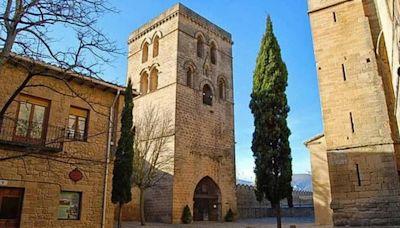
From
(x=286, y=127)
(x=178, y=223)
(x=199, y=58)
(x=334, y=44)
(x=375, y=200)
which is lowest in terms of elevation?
(x=178, y=223)

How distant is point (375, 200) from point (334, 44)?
16.8ft

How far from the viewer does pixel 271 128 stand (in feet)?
38.9

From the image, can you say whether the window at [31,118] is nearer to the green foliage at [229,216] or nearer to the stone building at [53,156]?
the stone building at [53,156]

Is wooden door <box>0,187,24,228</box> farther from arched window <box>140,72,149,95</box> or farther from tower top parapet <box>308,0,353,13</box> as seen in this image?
arched window <box>140,72,149,95</box>

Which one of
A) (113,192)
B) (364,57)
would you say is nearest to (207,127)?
(113,192)

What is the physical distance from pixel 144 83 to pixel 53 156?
17418mm

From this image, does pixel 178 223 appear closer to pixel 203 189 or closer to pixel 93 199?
pixel 203 189

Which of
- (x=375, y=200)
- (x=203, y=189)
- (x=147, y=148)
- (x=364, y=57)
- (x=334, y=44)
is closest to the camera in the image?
(x=375, y=200)

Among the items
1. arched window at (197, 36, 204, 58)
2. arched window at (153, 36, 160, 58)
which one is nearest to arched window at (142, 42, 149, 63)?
arched window at (153, 36, 160, 58)

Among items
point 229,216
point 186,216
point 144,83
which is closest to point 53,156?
point 186,216

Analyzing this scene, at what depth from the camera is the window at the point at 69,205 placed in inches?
431

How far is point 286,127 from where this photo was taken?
467 inches

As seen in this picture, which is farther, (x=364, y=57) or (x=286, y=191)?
(x=286, y=191)

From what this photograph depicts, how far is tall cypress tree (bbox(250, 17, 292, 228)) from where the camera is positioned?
11.4 m
